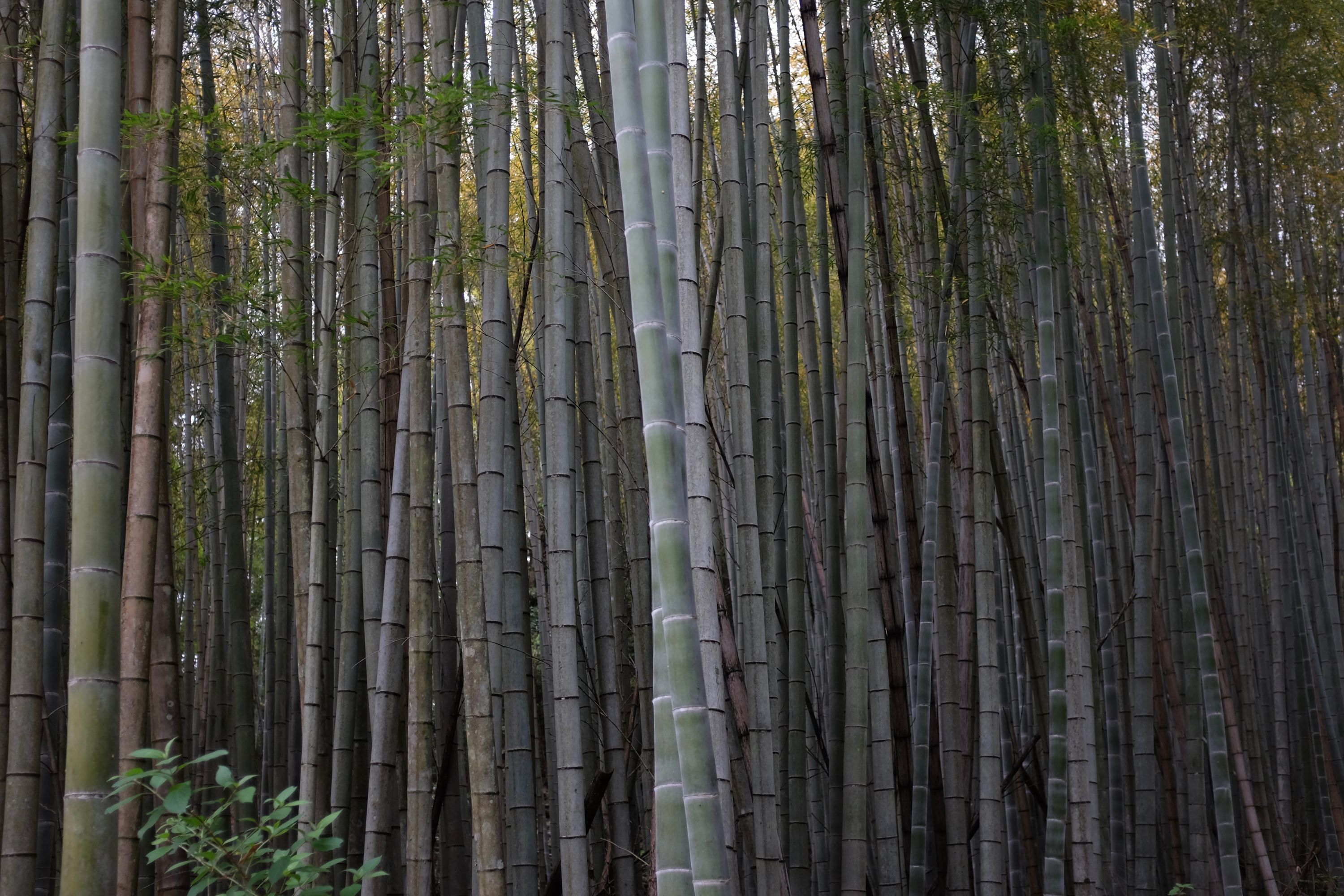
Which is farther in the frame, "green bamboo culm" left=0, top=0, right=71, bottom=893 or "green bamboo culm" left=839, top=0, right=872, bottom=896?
"green bamboo culm" left=839, top=0, right=872, bottom=896

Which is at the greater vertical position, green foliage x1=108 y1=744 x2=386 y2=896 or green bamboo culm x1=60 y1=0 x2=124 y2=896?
green bamboo culm x1=60 y1=0 x2=124 y2=896

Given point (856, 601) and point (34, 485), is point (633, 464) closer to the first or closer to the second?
point (856, 601)

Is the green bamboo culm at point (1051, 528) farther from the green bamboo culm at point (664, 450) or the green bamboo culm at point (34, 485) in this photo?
the green bamboo culm at point (34, 485)

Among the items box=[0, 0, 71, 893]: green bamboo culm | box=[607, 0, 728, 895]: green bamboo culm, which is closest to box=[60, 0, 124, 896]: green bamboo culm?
box=[0, 0, 71, 893]: green bamboo culm

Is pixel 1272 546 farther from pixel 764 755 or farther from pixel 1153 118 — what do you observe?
pixel 764 755

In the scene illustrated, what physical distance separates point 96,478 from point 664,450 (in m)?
1.02

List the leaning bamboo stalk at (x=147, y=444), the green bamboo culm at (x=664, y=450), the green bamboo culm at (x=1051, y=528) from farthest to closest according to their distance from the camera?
the green bamboo culm at (x=1051, y=528)
the leaning bamboo stalk at (x=147, y=444)
the green bamboo culm at (x=664, y=450)

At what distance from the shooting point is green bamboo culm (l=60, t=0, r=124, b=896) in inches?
73.2

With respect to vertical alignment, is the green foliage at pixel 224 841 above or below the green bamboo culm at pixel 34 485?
below

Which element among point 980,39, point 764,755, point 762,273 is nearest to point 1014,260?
point 980,39

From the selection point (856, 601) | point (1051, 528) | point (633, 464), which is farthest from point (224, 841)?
point (1051, 528)

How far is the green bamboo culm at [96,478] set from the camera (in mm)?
1860

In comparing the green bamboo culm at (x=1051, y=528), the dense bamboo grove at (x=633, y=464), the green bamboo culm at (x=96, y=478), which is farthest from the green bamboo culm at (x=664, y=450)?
the green bamboo culm at (x=1051, y=528)

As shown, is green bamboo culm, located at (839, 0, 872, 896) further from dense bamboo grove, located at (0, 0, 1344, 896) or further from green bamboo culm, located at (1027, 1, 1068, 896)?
green bamboo culm, located at (1027, 1, 1068, 896)
